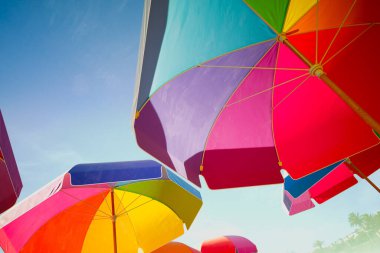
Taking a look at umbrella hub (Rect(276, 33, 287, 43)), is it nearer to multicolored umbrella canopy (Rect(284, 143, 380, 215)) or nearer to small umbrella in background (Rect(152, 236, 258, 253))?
multicolored umbrella canopy (Rect(284, 143, 380, 215))

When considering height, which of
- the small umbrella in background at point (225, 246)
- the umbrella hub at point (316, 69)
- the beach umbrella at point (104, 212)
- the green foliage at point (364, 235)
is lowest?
the beach umbrella at point (104, 212)

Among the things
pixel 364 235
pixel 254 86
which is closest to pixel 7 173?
pixel 254 86

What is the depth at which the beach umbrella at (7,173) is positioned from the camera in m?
3.59

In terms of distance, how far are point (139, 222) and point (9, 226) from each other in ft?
7.41

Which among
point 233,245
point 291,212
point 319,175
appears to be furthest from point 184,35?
point 233,245

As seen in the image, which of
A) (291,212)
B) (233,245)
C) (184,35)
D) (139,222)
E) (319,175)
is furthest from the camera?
(233,245)

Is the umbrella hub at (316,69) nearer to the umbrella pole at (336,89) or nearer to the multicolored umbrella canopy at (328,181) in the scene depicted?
the umbrella pole at (336,89)

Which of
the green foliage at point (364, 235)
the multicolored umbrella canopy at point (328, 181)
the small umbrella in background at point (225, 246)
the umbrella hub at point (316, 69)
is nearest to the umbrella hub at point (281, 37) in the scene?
the umbrella hub at point (316, 69)

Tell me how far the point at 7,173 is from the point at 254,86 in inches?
170

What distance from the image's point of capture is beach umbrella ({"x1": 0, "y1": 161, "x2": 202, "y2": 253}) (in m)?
3.10

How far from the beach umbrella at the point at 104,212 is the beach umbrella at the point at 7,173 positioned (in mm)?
954

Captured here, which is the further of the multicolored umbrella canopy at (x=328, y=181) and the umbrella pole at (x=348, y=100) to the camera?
the multicolored umbrella canopy at (x=328, y=181)

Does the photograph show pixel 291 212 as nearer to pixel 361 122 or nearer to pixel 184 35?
pixel 361 122

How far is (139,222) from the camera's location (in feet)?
15.3
